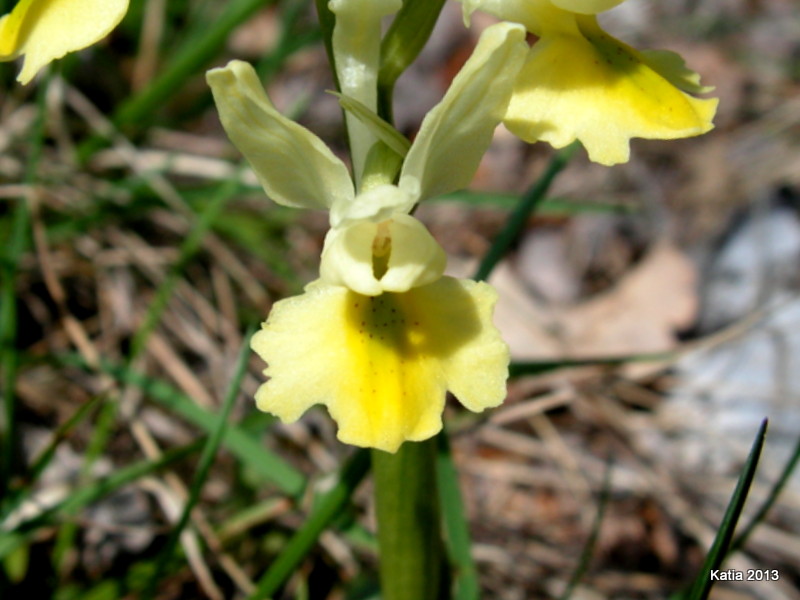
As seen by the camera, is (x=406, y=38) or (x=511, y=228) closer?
(x=406, y=38)

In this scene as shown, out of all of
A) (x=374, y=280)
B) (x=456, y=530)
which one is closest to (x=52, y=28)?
(x=374, y=280)

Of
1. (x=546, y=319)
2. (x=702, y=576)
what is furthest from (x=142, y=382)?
(x=546, y=319)

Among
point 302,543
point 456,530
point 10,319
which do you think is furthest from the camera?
point 10,319

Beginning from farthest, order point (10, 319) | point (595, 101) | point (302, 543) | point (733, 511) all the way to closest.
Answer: point (10, 319) < point (302, 543) < point (595, 101) < point (733, 511)

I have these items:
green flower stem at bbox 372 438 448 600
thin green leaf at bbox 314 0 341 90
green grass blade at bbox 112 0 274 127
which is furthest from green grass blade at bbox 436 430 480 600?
green grass blade at bbox 112 0 274 127

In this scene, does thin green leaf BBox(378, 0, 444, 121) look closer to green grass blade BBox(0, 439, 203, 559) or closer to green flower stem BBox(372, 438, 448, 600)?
green flower stem BBox(372, 438, 448, 600)

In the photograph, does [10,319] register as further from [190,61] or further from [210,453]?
[190,61]

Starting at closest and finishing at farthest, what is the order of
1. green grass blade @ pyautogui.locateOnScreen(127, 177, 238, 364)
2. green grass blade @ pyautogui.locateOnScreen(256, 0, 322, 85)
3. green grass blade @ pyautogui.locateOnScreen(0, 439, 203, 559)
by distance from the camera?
green grass blade @ pyautogui.locateOnScreen(0, 439, 203, 559) < green grass blade @ pyautogui.locateOnScreen(127, 177, 238, 364) < green grass blade @ pyautogui.locateOnScreen(256, 0, 322, 85)

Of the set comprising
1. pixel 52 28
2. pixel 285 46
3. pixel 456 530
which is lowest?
pixel 456 530
